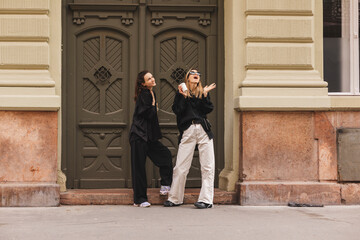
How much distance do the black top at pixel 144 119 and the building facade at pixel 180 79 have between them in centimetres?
96

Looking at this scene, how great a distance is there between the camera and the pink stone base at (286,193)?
351 inches

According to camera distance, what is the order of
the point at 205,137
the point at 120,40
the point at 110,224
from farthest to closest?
the point at 120,40 → the point at 205,137 → the point at 110,224

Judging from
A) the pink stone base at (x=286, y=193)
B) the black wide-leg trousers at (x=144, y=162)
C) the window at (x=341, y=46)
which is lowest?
the pink stone base at (x=286, y=193)

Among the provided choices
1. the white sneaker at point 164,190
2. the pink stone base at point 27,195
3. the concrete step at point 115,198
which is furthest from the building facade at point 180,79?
the white sneaker at point 164,190

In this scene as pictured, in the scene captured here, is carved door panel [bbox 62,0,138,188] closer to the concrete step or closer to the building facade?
the building facade

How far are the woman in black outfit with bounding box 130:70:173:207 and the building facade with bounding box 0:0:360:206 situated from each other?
91cm

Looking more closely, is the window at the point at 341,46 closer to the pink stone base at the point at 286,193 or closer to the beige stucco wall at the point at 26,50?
the pink stone base at the point at 286,193

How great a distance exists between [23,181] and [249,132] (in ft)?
11.2

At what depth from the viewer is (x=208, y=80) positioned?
32.1 ft

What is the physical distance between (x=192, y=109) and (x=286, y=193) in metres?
1.92

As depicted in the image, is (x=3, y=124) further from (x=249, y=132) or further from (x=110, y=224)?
(x=249, y=132)

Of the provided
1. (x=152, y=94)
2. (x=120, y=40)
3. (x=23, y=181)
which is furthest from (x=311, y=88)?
(x=23, y=181)

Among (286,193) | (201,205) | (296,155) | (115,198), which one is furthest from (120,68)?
(286,193)

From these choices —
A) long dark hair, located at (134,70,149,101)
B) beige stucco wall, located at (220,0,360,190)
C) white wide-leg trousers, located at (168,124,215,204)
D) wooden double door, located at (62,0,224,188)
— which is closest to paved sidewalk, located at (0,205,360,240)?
white wide-leg trousers, located at (168,124,215,204)
